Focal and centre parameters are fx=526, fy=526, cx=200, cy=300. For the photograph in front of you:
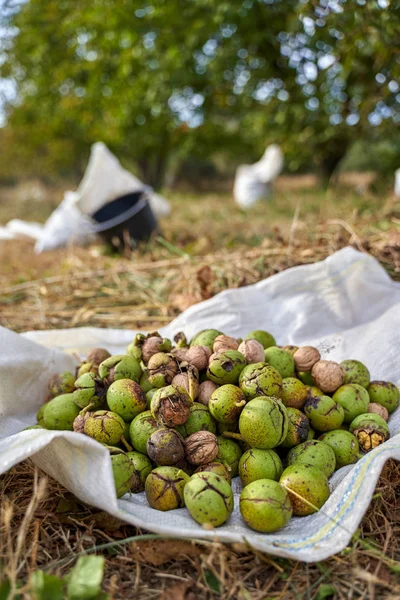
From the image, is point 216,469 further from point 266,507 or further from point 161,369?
point 161,369

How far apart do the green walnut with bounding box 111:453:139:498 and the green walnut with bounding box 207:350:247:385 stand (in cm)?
51

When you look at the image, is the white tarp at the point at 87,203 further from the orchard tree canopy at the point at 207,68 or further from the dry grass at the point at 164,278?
the orchard tree canopy at the point at 207,68

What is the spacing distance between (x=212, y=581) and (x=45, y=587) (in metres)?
0.49

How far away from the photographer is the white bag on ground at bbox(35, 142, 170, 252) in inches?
240

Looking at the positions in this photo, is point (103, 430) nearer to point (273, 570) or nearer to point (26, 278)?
point (273, 570)

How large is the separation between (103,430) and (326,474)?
85 centimetres

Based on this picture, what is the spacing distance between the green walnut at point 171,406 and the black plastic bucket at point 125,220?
4413 millimetres

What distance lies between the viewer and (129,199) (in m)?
6.58

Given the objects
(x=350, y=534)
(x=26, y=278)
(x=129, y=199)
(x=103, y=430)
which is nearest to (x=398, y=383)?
(x=350, y=534)

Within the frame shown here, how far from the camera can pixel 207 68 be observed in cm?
977

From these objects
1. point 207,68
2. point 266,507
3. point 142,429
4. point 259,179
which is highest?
point 207,68

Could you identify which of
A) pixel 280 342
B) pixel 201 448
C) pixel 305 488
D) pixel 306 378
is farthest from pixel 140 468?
pixel 280 342

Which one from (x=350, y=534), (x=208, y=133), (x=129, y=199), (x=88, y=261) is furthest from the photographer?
(x=208, y=133)

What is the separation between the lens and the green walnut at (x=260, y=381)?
204cm
